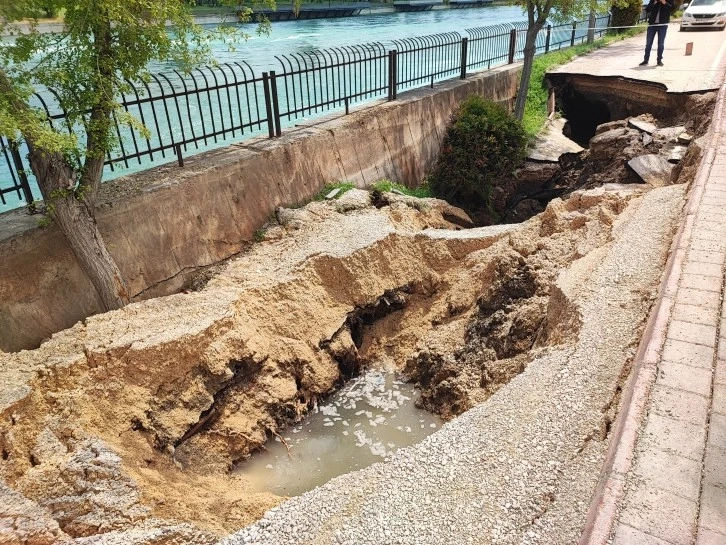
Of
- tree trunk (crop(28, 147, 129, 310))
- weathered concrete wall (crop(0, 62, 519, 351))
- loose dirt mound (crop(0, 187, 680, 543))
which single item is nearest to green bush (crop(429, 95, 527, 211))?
weathered concrete wall (crop(0, 62, 519, 351))

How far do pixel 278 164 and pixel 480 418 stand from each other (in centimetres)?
585

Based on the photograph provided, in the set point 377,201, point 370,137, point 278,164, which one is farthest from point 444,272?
point 370,137

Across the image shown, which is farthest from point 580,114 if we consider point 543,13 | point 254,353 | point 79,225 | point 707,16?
point 79,225

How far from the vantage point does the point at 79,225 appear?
18.8ft

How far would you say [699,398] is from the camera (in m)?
3.37

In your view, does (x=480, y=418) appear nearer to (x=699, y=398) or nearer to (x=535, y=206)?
(x=699, y=398)

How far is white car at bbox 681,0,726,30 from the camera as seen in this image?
63.9ft

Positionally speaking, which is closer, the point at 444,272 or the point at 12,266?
the point at 12,266

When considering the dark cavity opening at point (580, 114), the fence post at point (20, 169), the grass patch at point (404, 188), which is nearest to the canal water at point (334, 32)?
the fence post at point (20, 169)

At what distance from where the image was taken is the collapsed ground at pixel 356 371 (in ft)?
11.1

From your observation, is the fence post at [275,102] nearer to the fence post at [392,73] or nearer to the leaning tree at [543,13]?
the fence post at [392,73]

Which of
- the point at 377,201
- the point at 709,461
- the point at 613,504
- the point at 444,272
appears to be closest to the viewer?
the point at 613,504

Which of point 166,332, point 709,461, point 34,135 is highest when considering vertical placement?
point 34,135

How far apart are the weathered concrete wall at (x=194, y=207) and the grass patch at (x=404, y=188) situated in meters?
0.26
